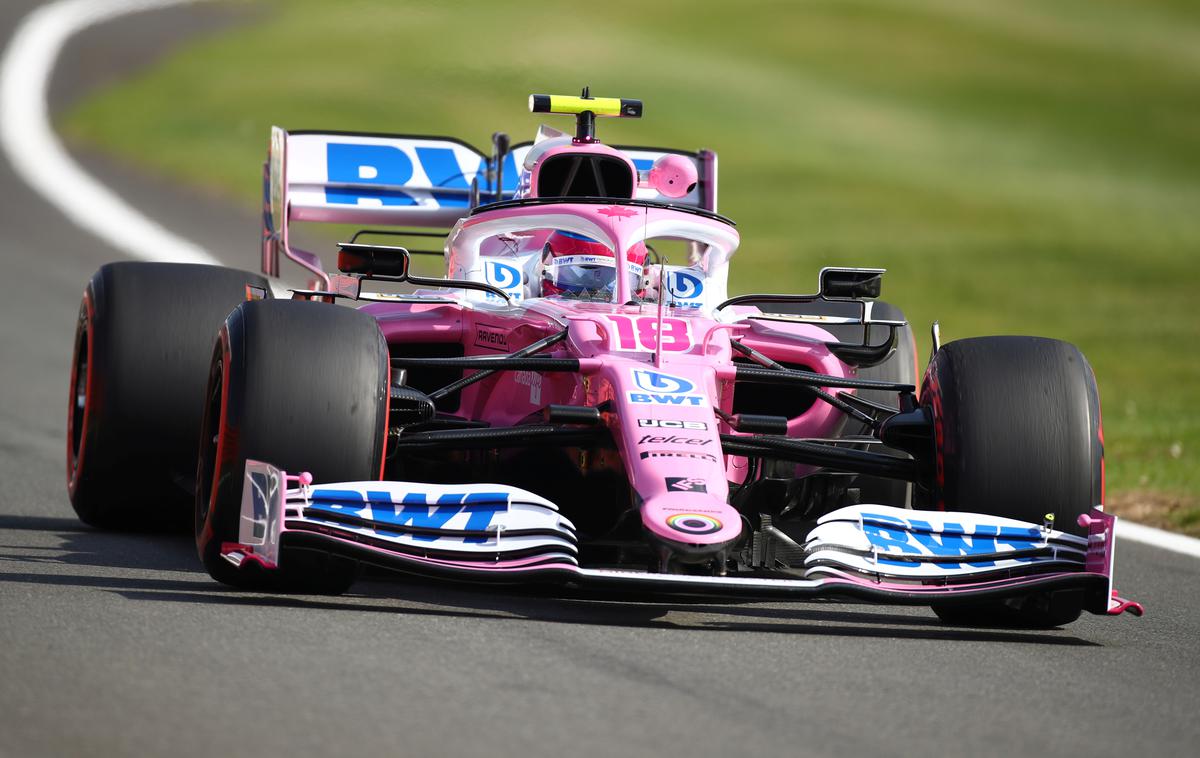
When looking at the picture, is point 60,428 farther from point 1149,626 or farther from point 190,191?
point 190,191

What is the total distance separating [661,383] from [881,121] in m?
35.5

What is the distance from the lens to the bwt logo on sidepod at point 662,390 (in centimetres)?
714

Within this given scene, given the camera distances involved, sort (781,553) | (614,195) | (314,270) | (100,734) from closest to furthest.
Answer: (100,734) < (781,553) < (614,195) < (314,270)

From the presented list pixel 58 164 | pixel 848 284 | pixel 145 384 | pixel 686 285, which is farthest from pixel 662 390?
pixel 58 164

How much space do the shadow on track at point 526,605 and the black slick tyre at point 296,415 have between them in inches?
5.0

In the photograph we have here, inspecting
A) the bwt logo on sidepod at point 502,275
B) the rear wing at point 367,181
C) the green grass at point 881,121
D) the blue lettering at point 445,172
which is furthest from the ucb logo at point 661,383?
the green grass at point 881,121

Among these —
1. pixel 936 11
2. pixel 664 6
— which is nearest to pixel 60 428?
pixel 664 6

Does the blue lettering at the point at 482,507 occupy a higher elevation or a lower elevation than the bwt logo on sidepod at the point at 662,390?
lower

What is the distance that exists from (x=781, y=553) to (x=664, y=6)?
46.1 m

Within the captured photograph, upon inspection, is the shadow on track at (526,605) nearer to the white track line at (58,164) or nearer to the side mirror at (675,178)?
the side mirror at (675,178)

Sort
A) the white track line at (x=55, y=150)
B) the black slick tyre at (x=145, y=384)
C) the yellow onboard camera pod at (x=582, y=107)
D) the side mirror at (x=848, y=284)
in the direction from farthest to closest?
the white track line at (x=55, y=150) < the yellow onboard camera pod at (x=582, y=107) < the black slick tyre at (x=145, y=384) < the side mirror at (x=848, y=284)

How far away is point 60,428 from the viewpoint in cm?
1248

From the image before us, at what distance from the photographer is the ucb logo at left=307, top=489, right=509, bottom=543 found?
259 inches

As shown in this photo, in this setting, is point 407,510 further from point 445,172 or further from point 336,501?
point 445,172
